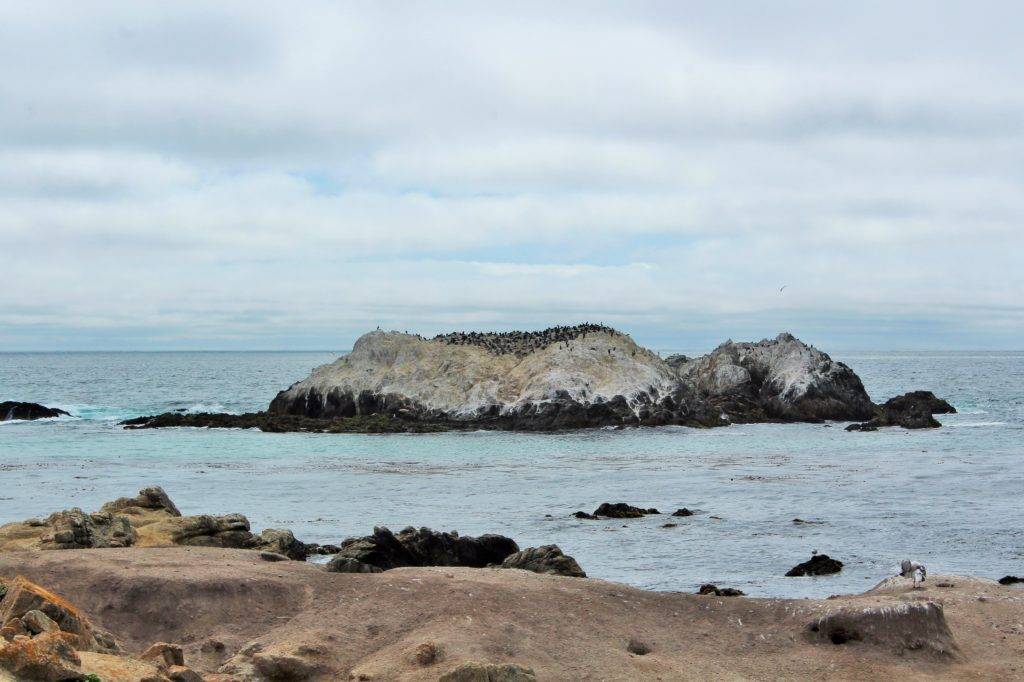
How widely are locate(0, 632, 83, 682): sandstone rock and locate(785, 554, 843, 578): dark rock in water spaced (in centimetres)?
1327

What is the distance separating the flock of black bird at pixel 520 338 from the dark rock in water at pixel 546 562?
41.0m

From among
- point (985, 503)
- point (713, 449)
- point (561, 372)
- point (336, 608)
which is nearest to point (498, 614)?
point (336, 608)

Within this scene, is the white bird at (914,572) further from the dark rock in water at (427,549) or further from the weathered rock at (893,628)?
the dark rock in water at (427,549)

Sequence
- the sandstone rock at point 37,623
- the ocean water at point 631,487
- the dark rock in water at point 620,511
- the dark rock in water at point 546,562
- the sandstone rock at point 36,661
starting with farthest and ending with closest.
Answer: the dark rock in water at point 620,511 → the ocean water at point 631,487 → the dark rock in water at point 546,562 → the sandstone rock at point 37,623 → the sandstone rock at point 36,661

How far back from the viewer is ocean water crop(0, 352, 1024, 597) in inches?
850

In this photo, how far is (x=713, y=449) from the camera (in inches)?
1752

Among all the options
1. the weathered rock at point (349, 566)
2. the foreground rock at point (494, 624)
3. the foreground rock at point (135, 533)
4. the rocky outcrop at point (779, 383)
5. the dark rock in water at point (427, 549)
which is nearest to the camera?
the foreground rock at point (494, 624)

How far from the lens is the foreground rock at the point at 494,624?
44.1 ft

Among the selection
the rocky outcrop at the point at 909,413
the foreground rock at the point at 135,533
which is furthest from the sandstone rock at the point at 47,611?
the rocky outcrop at the point at 909,413

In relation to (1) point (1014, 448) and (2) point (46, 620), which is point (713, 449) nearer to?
(1) point (1014, 448)

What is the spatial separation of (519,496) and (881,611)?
1656 cm

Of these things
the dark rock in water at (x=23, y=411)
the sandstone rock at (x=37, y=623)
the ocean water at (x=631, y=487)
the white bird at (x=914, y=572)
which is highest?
the sandstone rock at (x=37, y=623)

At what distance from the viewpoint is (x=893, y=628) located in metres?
14.4

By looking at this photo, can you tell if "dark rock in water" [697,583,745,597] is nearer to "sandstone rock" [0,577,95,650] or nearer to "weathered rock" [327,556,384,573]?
"weathered rock" [327,556,384,573]
